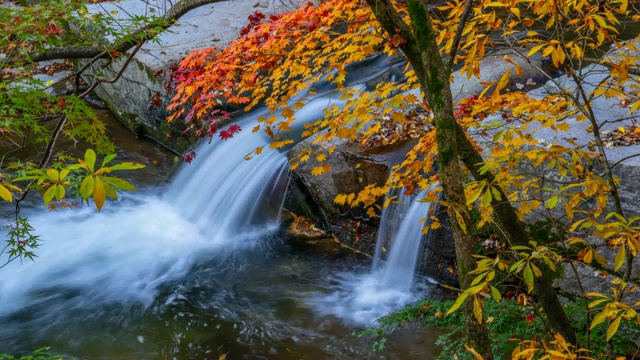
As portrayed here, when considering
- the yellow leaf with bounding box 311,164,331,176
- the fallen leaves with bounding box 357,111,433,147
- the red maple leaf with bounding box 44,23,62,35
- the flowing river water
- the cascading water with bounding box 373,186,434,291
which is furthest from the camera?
the fallen leaves with bounding box 357,111,433,147

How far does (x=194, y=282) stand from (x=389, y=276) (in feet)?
7.53

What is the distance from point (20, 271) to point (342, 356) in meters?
4.29

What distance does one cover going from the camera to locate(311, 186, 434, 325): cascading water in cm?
539

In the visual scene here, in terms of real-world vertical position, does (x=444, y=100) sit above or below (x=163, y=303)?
above

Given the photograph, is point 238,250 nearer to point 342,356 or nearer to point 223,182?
point 223,182

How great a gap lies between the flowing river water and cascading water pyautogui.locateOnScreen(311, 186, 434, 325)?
28 mm

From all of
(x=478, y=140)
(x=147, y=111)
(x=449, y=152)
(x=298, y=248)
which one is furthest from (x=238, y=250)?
(x=449, y=152)

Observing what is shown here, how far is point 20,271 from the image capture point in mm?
6309

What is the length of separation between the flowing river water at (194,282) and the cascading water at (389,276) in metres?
0.03

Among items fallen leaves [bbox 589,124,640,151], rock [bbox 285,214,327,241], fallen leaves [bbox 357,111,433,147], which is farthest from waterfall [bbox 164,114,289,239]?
fallen leaves [bbox 589,124,640,151]

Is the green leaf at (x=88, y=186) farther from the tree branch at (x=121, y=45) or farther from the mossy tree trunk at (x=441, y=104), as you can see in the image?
the tree branch at (x=121, y=45)

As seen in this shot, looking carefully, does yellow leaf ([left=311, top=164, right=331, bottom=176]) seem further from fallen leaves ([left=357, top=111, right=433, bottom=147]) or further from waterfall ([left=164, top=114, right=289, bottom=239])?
waterfall ([left=164, top=114, right=289, bottom=239])

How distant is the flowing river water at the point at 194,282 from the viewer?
489cm

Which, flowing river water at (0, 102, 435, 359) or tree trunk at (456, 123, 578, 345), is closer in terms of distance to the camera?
tree trunk at (456, 123, 578, 345)
